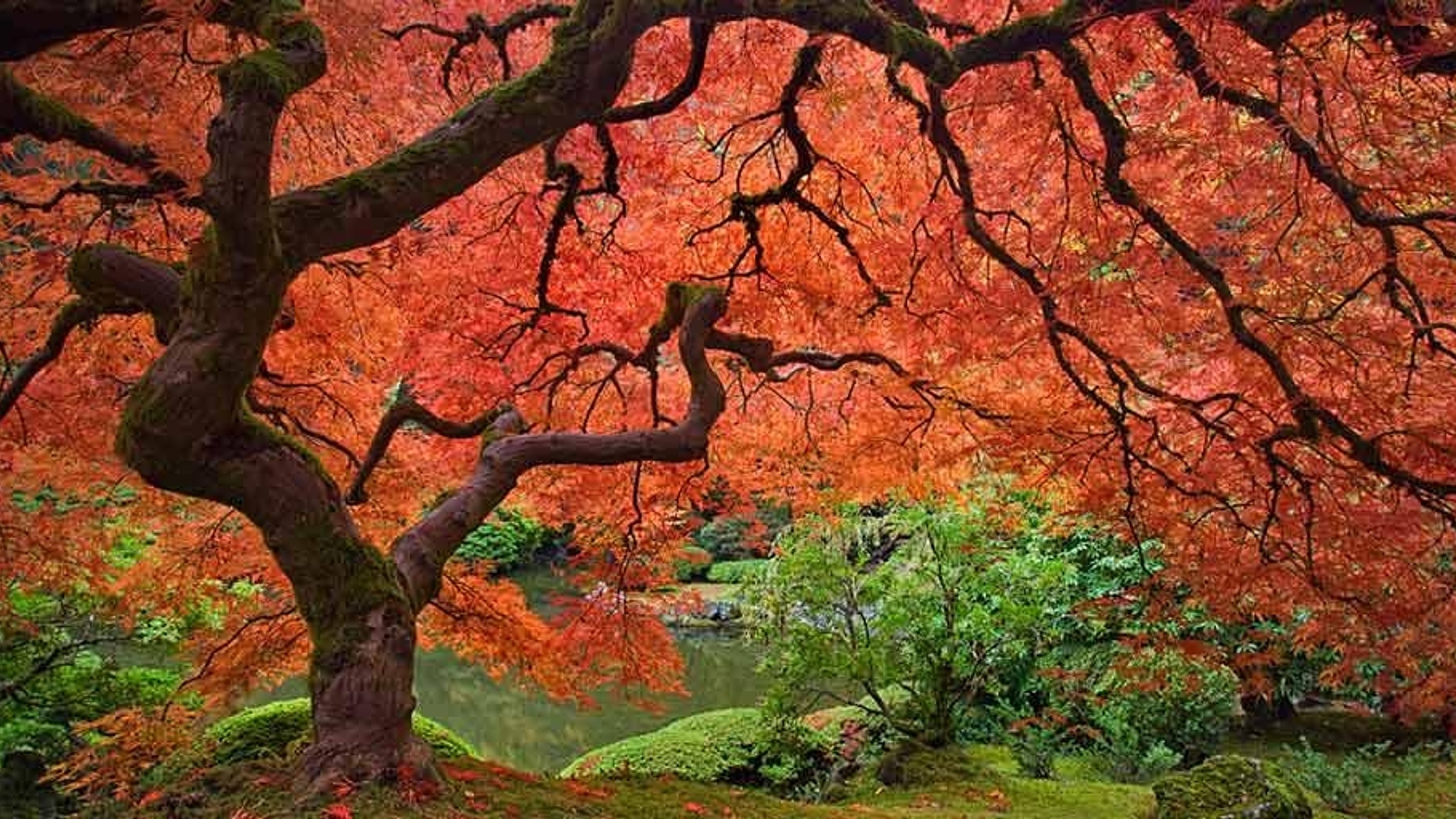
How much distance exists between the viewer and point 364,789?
2.38m

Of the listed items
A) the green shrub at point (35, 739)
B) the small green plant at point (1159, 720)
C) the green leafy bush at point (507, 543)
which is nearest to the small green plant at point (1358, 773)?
the small green plant at point (1159, 720)

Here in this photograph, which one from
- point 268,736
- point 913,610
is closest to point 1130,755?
point 913,610

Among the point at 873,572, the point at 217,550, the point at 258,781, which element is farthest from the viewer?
the point at 873,572

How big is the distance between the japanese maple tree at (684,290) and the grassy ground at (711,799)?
18 centimetres

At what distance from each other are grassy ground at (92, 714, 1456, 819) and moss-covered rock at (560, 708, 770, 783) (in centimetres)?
86

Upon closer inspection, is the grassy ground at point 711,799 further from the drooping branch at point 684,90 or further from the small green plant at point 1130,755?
the drooping branch at point 684,90

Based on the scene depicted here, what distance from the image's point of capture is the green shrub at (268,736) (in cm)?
357

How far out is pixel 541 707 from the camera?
37.6 ft

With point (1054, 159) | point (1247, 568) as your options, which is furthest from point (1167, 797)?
point (1054, 159)

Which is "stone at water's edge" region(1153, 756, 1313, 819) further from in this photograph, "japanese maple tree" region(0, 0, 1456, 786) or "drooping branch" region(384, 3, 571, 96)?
"drooping branch" region(384, 3, 571, 96)

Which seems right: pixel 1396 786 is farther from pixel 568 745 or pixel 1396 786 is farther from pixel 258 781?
pixel 568 745

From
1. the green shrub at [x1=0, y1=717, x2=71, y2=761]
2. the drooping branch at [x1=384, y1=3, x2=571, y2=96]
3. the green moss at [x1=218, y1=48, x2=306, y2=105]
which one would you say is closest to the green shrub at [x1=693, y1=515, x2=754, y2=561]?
the green shrub at [x1=0, y1=717, x2=71, y2=761]

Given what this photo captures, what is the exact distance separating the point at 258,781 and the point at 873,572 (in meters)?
4.69

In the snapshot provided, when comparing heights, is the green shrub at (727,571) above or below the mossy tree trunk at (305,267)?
above
